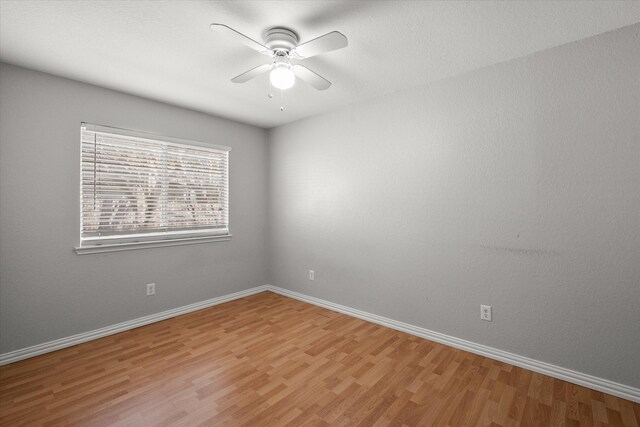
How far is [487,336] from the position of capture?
93.2 inches

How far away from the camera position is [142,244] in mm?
2977

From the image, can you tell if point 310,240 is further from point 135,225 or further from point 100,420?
point 100,420

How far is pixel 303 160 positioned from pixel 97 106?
2.17 meters

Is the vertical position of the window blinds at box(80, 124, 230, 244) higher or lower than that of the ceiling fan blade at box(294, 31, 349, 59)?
lower

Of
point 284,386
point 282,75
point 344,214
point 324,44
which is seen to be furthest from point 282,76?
point 284,386

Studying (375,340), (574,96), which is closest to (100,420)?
(375,340)

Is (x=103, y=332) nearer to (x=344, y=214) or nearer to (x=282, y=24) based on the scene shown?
(x=344, y=214)

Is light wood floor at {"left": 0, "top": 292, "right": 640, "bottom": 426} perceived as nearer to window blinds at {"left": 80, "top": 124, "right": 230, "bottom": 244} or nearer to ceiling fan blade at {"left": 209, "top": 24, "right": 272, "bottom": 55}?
window blinds at {"left": 80, "top": 124, "right": 230, "bottom": 244}

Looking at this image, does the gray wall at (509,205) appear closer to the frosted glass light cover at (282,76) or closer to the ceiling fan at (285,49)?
the ceiling fan at (285,49)

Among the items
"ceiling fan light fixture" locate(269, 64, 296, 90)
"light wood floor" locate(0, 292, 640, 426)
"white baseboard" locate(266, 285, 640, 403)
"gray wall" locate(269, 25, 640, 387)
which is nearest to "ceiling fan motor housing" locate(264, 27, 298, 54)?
"ceiling fan light fixture" locate(269, 64, 296, 90)

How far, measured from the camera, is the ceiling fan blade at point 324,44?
1.59 metres

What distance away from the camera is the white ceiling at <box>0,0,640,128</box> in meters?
1.66

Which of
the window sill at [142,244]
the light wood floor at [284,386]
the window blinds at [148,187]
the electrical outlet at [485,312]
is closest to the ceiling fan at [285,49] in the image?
the window blinds at [148,187]

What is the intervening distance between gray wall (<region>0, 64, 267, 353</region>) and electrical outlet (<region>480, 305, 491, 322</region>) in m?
3.06
